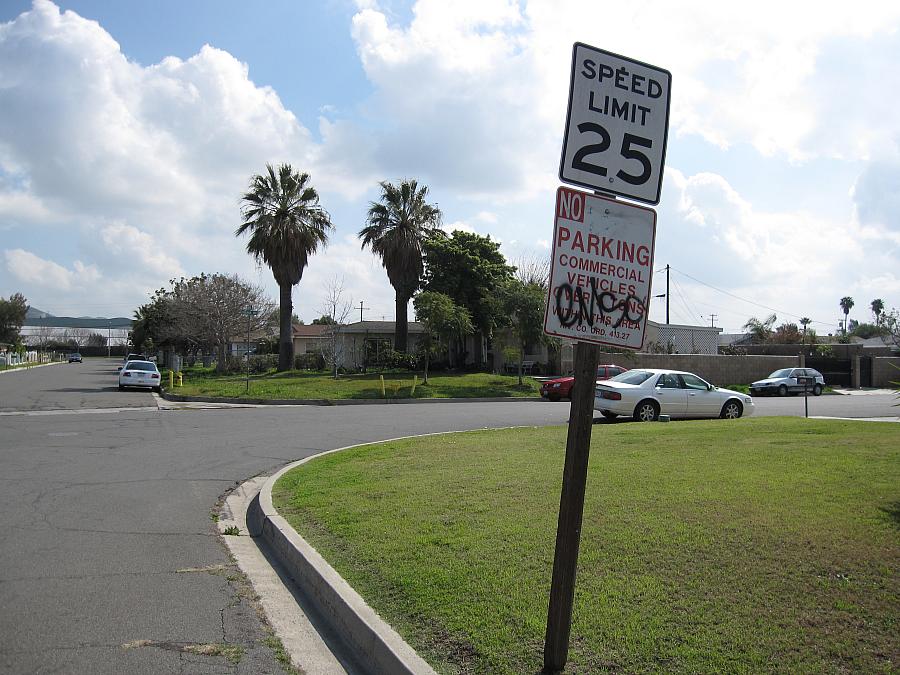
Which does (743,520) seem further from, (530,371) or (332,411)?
(530,371)

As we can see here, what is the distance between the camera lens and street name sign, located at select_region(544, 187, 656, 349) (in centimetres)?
409

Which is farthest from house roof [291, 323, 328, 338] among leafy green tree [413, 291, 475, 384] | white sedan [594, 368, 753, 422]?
white sedan [594, 368, 753, 422]

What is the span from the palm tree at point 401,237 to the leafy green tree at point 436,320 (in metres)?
7.21

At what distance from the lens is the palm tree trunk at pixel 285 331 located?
4350 centimetres

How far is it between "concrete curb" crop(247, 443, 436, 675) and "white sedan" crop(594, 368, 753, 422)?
11.4 m

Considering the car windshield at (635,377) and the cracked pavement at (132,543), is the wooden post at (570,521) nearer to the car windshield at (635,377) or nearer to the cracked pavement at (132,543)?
the cracked pavement at (132,543)

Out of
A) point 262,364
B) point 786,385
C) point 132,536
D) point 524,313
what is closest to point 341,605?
point 132,536

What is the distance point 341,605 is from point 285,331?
39.9 metres

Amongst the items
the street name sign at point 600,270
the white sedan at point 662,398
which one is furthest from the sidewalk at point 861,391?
the street name sign at point 600,270

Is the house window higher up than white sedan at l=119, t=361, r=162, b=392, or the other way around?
the house window

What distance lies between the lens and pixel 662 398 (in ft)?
60.7

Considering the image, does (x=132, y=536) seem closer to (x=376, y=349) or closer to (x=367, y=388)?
(x=367, y=388)

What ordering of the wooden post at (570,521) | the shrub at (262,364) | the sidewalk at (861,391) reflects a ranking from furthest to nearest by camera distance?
the shrub at (262,364), the sidewalk at (861,391), the wooden post at (570,521)

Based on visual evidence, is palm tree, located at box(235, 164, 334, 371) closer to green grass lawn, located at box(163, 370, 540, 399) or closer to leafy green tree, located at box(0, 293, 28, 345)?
green grass lawn, located at box(163, 370, 540, 399)
